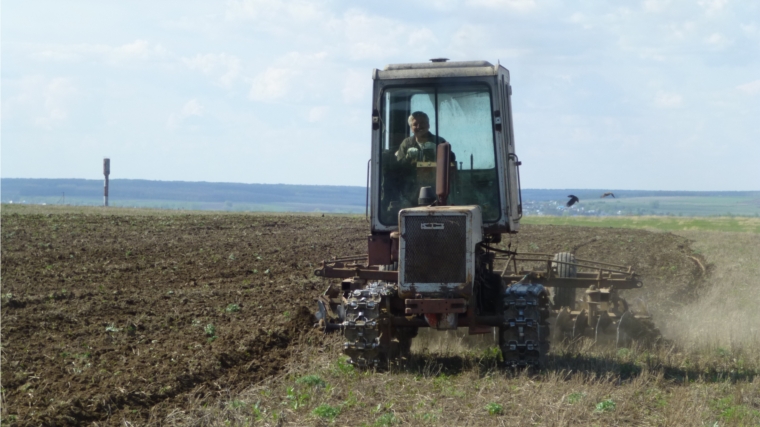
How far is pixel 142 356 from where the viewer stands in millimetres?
8969

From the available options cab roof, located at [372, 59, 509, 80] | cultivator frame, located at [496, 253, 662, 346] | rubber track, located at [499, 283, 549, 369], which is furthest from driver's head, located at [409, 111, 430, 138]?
cultivator frame, located at [496, 253, 662, 346]

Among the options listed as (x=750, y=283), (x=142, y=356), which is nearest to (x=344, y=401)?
(x=142, y=356)

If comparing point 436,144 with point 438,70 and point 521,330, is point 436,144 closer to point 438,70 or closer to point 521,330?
point 438,70

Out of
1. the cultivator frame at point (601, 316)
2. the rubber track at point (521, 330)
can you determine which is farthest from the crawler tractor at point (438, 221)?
the cultivator frame at point (601, 316)

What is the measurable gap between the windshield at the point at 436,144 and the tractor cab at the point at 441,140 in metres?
0.01

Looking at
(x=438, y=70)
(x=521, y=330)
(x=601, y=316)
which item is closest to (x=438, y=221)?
(x=521, y=330)

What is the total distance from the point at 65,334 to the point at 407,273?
14.0ft

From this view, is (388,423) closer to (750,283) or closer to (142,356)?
(142,356)

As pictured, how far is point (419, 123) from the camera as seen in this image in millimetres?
9180

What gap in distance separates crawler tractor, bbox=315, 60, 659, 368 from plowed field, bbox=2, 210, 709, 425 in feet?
4.00

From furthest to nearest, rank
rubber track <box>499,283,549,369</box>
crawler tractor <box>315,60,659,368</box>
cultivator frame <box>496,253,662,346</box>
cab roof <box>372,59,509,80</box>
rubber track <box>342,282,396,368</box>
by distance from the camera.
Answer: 1. cultivator frame <box>496,253,662,346</box>
2. cab roof <box>372,59,509,80</box>
3. rubber track <box>499,283,549,369</box>
4. rubber track <box>342,282,396,368</box>
5. crawler tractor <box>315,60,659,368</box>

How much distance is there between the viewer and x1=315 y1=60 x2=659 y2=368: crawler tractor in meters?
8.29

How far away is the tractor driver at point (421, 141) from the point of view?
9.19 meters

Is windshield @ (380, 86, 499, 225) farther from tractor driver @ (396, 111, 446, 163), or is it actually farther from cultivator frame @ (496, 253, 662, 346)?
cultivator frame @ (496, 253, 662, 346)
